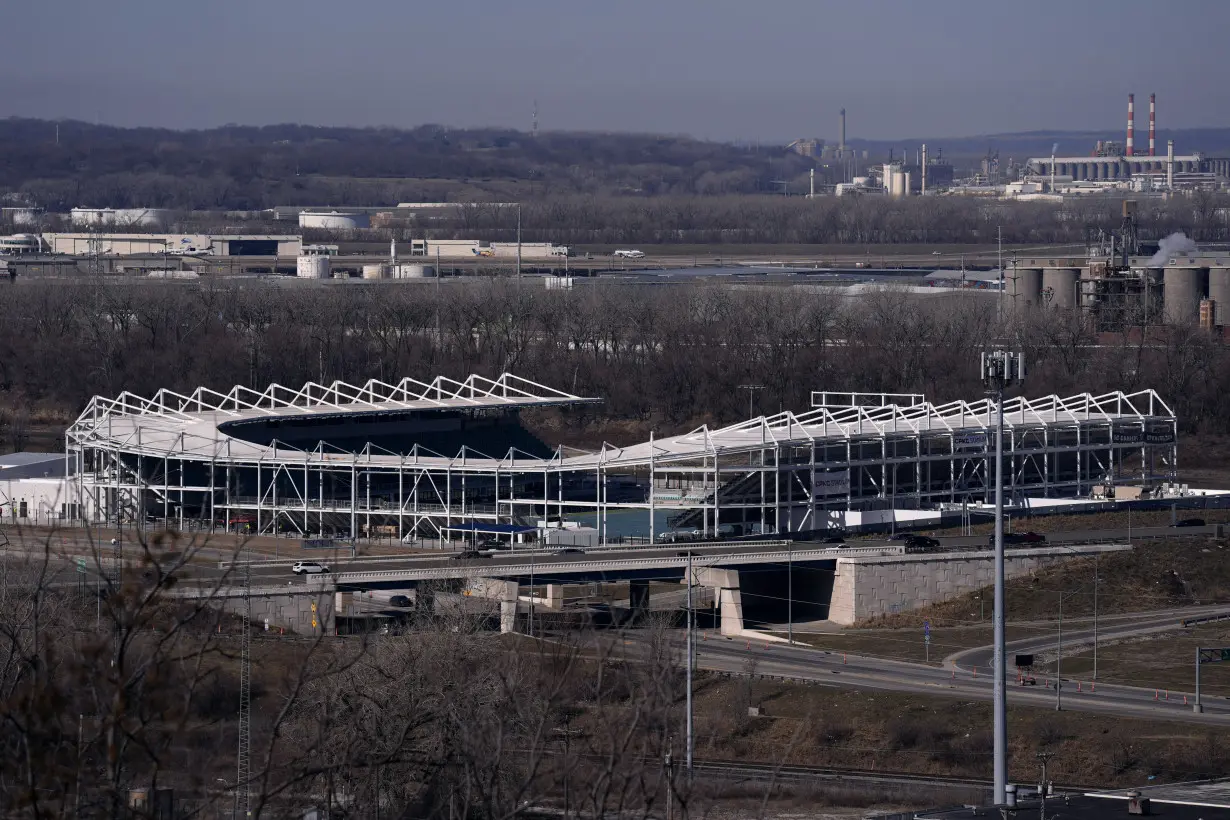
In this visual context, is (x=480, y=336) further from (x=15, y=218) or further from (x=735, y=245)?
(x=15, y=218)

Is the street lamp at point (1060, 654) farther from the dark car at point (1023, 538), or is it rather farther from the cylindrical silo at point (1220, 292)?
the cylindrical silo at point (1220, 292)

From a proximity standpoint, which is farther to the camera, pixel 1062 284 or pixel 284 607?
pixel 1062 284

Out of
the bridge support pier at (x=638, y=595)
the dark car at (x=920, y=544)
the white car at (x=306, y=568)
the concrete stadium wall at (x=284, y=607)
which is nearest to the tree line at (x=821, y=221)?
the dark car at (x=920, y=544)

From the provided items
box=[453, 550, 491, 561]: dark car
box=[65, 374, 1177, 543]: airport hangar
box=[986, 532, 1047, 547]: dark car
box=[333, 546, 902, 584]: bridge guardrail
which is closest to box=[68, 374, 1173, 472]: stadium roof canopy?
box=[65, 374, 1177, 543]: airport hangar

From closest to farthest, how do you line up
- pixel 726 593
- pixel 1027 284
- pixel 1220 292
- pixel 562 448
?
1. pixel 726 593
2. pixel 562 448
3. pixel 1220 292
4. pixel 1027 284

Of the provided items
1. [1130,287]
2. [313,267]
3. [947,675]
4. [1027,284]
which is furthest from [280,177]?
[947,675]

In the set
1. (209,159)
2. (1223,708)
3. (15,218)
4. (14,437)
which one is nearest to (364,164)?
(209,159)

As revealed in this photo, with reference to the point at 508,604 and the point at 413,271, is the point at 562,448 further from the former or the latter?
the point at 413,271

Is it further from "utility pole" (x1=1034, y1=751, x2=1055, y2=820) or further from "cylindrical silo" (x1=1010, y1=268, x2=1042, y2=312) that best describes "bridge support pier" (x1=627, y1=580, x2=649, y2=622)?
"cylindrical silo" (x1=1010, y1=268, x2=1042, y2=312)
